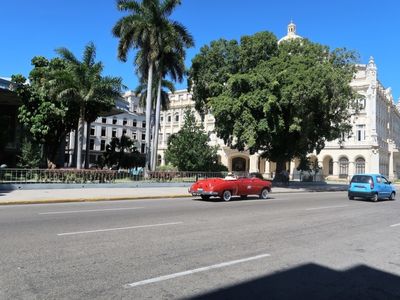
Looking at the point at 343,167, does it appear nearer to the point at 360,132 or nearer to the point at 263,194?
the point at 360,132

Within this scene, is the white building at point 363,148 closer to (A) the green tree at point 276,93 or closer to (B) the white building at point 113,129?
(B) the white building at point 113,129

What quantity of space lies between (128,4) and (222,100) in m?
11.1

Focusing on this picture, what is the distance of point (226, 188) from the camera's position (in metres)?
20.1

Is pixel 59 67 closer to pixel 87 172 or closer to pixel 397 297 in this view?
pixel 87 172

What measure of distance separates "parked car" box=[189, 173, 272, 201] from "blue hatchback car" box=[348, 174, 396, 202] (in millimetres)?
5281

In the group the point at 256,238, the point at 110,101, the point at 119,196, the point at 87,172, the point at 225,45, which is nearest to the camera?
the point at 256,238

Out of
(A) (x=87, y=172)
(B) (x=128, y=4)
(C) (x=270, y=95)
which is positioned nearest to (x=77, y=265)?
(A) (x=87, y=172)

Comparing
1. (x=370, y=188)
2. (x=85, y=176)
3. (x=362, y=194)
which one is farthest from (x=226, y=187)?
(x=85, y=176)

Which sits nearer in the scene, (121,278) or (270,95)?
(121,278)

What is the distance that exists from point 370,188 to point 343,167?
5123cm

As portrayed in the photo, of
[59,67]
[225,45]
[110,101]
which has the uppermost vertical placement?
[225,45]

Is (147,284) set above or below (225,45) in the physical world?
below

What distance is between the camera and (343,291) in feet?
18.8

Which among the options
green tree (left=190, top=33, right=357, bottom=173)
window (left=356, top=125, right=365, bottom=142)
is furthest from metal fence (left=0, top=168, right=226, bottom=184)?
window (left=356, top=125, right=365, bottom=142)
